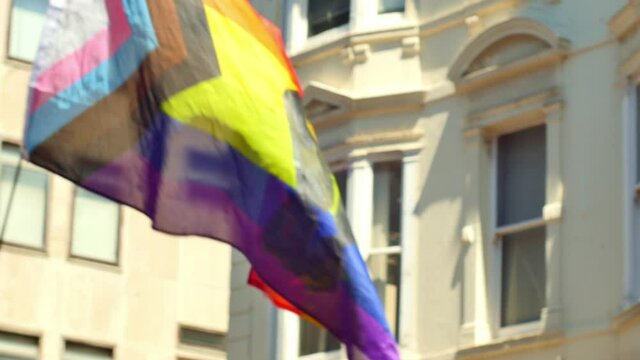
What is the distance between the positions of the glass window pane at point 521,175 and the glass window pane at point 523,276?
0.71ft

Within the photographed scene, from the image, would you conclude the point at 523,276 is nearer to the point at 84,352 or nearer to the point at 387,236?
the point at 387,236

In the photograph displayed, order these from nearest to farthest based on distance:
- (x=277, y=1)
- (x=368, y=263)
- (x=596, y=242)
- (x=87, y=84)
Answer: (x=87, y=84) → (x=596, y=242) → (x=368, y=263) → (x=277, y=1)

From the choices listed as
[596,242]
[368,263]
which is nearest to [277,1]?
[368,263]

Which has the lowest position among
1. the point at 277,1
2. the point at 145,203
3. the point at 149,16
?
the point at 145,203

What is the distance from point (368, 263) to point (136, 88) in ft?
20.3

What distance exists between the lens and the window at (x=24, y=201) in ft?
123

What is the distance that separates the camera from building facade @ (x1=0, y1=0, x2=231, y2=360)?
37438 millimetres

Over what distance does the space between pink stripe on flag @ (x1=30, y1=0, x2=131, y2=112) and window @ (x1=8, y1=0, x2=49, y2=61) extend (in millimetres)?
15221

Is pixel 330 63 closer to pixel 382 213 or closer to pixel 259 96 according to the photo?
pixel 382 213

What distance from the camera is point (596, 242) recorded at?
26062 mm

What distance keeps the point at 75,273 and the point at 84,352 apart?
1.09 meters

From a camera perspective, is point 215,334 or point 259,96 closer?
point 259,96

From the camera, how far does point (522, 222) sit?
27.1 m

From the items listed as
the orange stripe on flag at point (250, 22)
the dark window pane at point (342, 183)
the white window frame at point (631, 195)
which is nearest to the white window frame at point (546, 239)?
the white window frame at point (631, 195)
